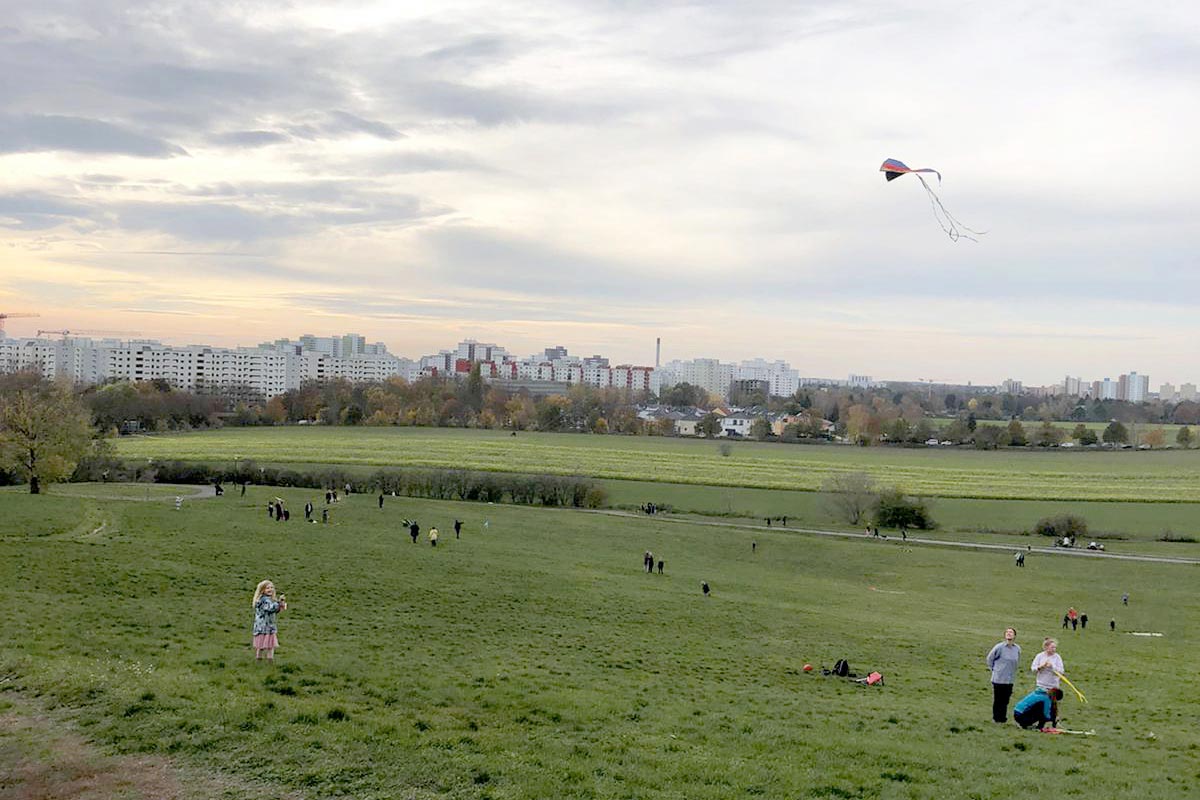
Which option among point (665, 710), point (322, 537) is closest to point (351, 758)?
point (665, 710)

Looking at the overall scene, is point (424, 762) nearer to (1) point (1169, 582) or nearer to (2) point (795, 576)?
(2) point (795, 576)

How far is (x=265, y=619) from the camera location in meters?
18.2

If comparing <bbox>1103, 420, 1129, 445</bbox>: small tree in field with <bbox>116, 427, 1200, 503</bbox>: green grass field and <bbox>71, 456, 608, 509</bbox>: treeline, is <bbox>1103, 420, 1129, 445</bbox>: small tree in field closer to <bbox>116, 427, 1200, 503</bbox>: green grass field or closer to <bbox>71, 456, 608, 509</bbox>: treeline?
<bbox>116, 427, 1200, 503</bbox>: green grass field

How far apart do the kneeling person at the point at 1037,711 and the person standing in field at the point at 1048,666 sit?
27 centimetres

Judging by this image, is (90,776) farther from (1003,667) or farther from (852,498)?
(852,498)

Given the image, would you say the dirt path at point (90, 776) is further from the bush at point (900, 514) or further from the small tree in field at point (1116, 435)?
the small tree in field at point (1116, 435)

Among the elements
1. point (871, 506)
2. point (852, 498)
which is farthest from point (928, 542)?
point (852, 498)

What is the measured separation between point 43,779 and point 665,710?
10182mm

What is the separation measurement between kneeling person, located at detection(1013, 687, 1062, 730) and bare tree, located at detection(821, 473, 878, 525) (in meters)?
63.6

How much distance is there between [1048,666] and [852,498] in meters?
65.9

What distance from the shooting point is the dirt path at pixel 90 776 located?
37.6 feet

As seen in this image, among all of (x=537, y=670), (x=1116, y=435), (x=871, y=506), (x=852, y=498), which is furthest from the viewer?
(x=1116, y=435)

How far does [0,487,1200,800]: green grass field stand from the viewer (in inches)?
512

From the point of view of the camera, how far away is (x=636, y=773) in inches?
506
